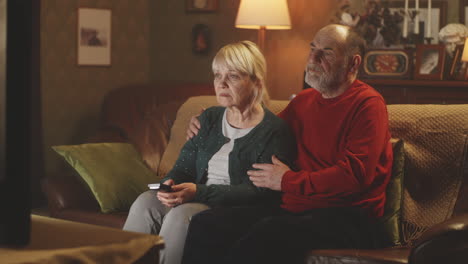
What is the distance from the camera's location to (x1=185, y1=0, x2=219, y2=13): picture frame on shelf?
18.3ft

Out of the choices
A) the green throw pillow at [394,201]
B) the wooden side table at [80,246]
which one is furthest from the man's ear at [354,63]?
the wooden side table at [80,246]

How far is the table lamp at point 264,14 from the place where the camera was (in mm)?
4625

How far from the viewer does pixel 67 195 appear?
125 inches

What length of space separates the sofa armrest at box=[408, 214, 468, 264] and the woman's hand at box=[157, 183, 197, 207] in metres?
0.85

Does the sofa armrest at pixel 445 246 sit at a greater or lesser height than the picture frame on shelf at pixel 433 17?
lesser

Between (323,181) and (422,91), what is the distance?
2162mm

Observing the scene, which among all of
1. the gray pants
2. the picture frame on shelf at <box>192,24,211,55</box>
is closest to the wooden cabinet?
the picture frame on shelf at <box>192,24,211,55</box>

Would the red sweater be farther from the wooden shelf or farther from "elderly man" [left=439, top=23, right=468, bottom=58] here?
"elderly man" [left=439, top=23, right=468, bottom=58]

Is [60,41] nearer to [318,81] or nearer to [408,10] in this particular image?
[408,10]

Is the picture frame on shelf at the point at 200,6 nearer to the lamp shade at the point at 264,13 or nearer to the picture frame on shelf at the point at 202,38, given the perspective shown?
the picture frame on shelf at the point at 202,38

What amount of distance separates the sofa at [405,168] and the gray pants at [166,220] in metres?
0.41

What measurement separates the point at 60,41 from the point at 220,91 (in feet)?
8.79

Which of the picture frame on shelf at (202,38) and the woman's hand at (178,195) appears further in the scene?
the picture frame on shelf at (202,38)

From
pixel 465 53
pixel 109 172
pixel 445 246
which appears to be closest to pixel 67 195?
pixel 109 172
